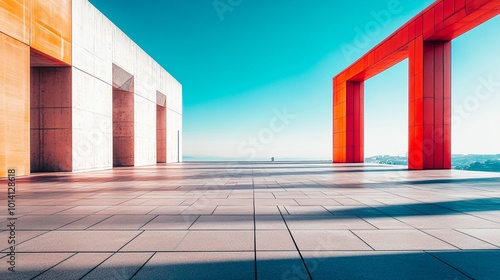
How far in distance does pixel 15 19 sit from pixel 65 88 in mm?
4417

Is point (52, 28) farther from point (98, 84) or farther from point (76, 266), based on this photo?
point (76, 266)

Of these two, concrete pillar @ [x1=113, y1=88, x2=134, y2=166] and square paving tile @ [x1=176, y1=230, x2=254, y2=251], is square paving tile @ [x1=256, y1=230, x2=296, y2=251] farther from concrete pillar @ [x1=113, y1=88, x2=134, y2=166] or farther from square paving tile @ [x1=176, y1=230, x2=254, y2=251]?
concrete pillar @ [x1=113, y1=88, x2=134, y2=166]

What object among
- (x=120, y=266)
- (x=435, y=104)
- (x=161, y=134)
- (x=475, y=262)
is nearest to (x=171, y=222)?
(x=120, y=266)

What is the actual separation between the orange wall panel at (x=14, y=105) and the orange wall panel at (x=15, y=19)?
30cm

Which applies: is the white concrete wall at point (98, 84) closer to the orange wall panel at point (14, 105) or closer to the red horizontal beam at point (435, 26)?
the orange wall panel at point (14, 105)

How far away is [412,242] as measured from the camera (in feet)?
13.6

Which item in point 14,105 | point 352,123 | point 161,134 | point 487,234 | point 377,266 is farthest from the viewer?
point 161,134

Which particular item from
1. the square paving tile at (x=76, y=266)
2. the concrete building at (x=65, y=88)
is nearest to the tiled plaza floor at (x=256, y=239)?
the square paving tile at (x=76, y=266)

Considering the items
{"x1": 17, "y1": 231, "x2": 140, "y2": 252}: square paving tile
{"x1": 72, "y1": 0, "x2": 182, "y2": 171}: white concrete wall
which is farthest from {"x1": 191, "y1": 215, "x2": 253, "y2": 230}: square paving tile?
{"x1": 72, "y1": 0, "x2": 182, "y2": 171}: white concrete wall

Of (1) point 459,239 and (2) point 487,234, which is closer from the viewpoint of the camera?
(1) point 459,239

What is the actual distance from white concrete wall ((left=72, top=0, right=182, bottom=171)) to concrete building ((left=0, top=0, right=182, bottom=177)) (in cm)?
6

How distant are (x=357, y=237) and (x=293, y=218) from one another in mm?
1409

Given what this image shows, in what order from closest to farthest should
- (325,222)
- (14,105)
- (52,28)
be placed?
(325,222), (14,105), (52,28)

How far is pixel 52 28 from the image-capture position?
607 inches
